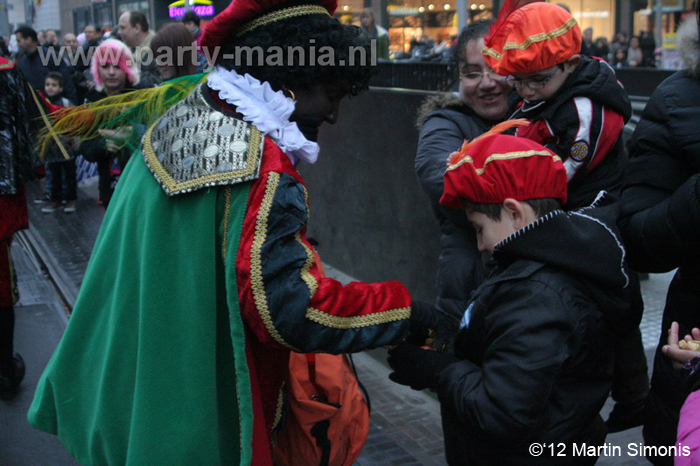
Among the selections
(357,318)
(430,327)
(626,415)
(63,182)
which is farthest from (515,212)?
(63,182)

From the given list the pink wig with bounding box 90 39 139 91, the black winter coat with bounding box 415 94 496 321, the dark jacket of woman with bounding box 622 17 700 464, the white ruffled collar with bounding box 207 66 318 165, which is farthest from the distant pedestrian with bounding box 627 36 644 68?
the white ruffled collar with bounding box 207 66 318 165

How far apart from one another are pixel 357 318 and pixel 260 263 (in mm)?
333

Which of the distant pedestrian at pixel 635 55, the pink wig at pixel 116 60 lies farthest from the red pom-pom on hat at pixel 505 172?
the distant pedestrian at pixel 635 55

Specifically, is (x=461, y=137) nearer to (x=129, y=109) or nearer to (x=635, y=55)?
(x=129, y=109)

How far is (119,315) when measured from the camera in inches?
85.7

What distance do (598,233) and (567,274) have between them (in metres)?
0.15

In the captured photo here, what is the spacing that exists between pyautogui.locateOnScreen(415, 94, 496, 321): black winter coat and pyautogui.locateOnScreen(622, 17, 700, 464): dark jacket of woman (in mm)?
798

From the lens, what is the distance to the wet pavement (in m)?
3.87

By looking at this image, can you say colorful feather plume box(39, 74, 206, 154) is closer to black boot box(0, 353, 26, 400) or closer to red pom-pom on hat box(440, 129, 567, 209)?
red pom-pom on hat box(440, 129, 567, 209)

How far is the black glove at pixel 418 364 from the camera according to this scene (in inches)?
88.6

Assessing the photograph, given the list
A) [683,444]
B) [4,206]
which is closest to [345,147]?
[4,206]

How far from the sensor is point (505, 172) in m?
2.07

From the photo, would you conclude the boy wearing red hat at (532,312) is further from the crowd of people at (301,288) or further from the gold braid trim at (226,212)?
the gold braid trim at (226,212)

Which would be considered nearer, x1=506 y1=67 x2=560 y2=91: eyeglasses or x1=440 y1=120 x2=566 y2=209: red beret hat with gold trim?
x1=440 y1=120 x2=566 y2=209: red beret hat with gold trim
